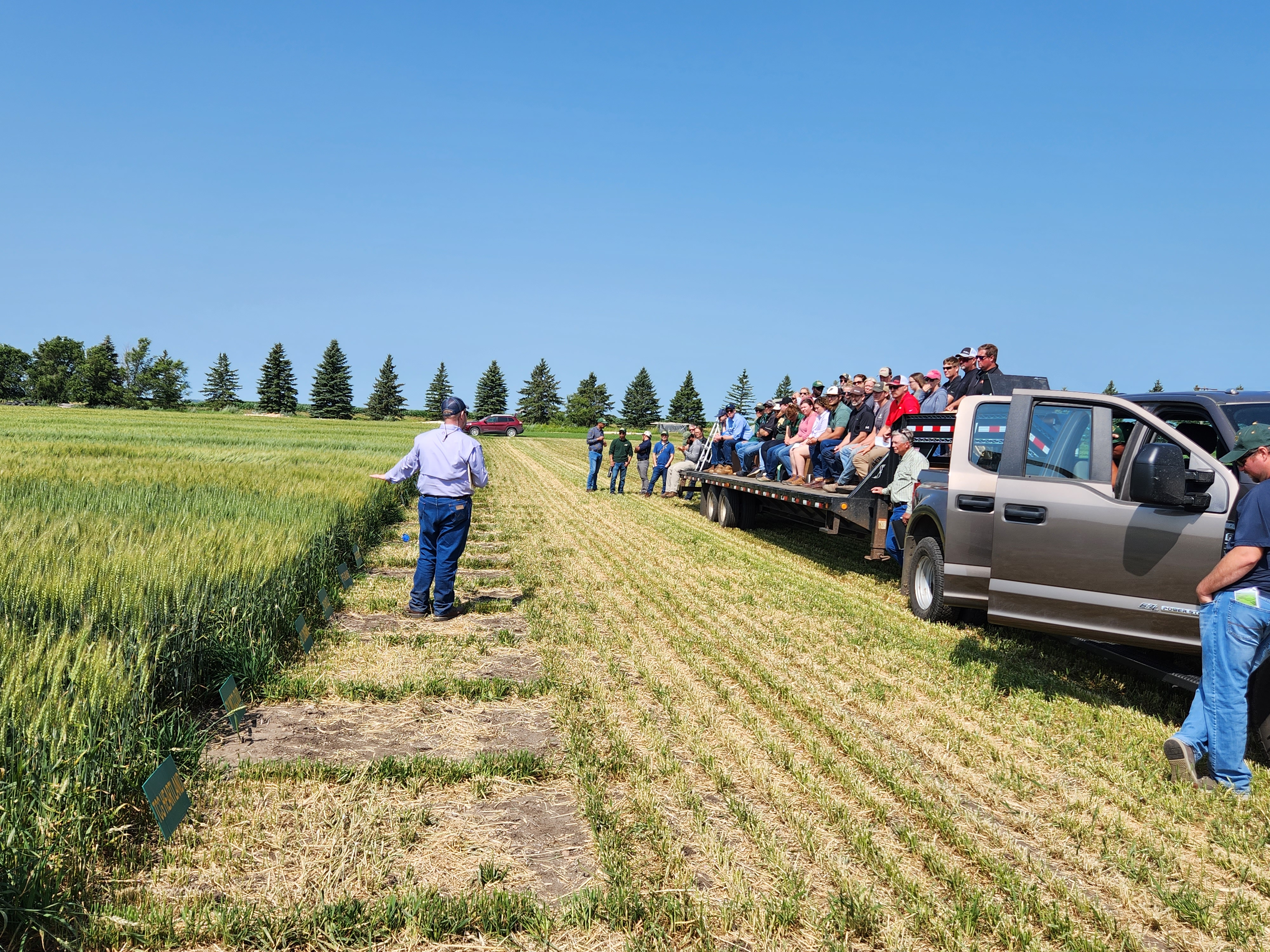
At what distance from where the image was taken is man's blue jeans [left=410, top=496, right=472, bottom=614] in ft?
24.9

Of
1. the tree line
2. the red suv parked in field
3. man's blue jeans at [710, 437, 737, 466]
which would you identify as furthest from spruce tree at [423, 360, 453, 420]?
man's blue jeans at [710, 437, 737, 466]

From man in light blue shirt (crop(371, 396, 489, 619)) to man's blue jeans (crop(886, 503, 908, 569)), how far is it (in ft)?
14.9

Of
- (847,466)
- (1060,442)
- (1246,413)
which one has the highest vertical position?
(1246,413)

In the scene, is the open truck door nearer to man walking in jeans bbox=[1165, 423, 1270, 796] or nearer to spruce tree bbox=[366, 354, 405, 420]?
man walking in jeans bbox=[1165, 423, 1270, 796]

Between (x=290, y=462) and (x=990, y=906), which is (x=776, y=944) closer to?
(x=990, y=906)

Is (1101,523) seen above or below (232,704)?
above

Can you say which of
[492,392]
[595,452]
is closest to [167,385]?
[492,392]

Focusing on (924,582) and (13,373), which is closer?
(924,582)

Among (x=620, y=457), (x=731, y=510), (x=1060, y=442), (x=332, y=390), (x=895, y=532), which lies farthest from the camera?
(x=332, y=390)

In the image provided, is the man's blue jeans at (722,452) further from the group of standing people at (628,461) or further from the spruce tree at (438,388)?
the spruce tree at (438,388)

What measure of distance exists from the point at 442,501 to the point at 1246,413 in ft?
20.8

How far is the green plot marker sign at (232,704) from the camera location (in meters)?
4.66

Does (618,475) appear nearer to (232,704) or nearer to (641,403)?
(232,704)

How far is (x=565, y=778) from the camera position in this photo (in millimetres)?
4270
